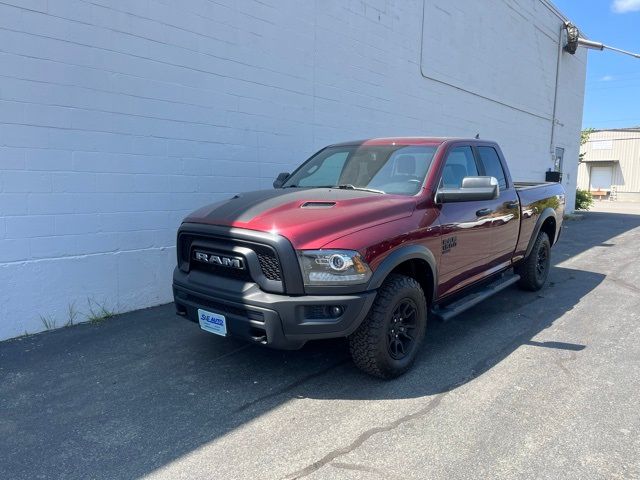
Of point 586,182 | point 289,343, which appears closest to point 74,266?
point 289,343

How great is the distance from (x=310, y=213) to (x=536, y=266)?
4.10 meters

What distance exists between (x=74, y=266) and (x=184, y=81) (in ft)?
8.22

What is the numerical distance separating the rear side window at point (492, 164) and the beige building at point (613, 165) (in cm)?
4113

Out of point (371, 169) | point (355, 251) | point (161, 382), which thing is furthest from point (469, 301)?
point (161, 382)

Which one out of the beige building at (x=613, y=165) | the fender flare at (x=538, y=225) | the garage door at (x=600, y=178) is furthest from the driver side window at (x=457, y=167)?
the garage door at (x=600, y=178)

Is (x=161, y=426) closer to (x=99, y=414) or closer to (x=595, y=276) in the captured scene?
(x=99, y=414)

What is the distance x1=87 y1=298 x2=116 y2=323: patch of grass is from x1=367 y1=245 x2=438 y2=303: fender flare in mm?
3436

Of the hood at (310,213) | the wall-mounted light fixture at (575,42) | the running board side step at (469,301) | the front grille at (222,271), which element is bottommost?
the running board side step at (469,301)

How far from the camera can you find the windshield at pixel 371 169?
4.30 m

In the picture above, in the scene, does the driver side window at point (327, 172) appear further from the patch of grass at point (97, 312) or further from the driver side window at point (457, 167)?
the patch of grass at point (97, 312)

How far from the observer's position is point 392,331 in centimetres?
372

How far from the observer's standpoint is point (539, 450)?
113 inches

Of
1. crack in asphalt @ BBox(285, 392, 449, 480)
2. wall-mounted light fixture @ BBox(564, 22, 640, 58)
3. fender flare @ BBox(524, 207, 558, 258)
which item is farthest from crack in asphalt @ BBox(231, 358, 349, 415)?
wall-mounted light fixture @ BBox(564, 22, 640, 58)

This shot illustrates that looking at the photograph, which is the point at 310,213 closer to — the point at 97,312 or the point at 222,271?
the point at 222,271
